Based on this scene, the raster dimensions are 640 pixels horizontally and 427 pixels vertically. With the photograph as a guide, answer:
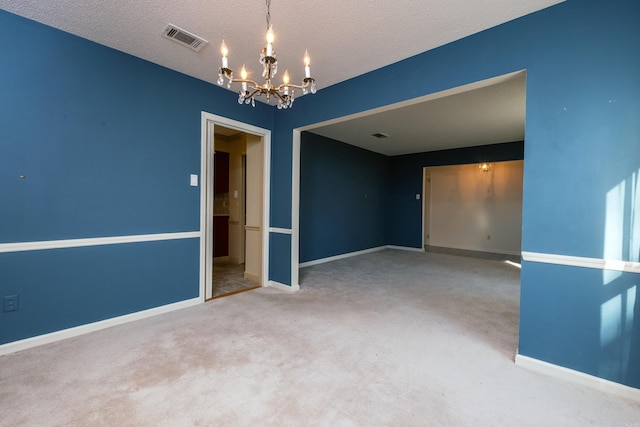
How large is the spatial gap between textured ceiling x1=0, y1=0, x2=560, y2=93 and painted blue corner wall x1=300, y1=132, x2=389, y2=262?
2.74 m

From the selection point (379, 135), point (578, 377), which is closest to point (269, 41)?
point (578, 377)

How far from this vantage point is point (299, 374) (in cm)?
186

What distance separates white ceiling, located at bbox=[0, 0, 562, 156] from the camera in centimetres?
195

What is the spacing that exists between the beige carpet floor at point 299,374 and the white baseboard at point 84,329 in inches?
3.3

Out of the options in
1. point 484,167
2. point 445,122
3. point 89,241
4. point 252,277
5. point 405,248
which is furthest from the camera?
point 405,248

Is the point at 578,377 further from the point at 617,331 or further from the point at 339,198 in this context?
the point at 339,198

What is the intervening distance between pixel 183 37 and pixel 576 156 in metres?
3.17

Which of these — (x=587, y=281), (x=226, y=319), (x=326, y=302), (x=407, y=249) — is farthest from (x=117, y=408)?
(x=407, y=249)

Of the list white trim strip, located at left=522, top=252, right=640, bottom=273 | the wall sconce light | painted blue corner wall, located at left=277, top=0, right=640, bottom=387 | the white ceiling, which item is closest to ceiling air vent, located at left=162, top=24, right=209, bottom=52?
the white ceiling

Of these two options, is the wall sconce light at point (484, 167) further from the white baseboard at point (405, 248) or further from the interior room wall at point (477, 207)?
the white baseboard at point (405, 248)

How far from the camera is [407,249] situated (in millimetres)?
7312

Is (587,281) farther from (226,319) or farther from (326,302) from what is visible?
(226,319)

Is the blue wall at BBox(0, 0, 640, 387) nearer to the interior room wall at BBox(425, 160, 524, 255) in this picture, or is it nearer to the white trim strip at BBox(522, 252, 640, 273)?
the white trim strip at BBox(522, 252, 640, 273)

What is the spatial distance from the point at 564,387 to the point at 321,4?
306cm
